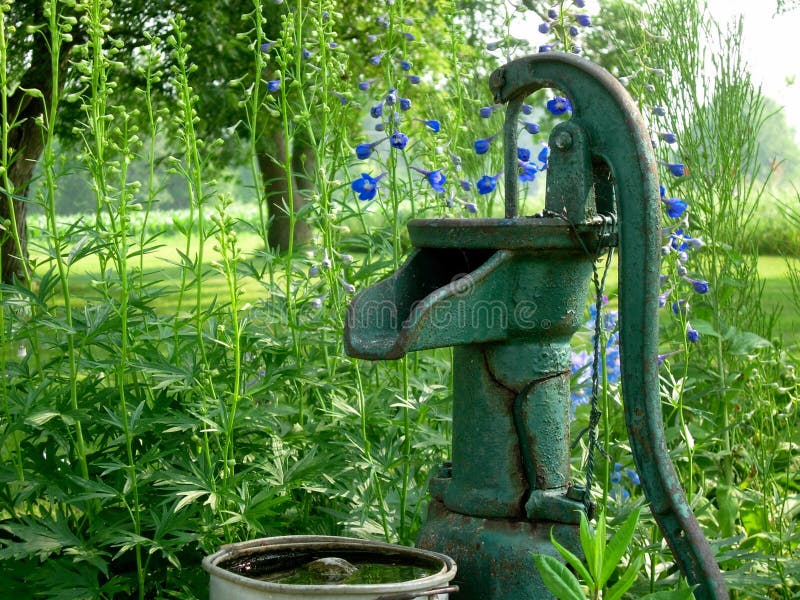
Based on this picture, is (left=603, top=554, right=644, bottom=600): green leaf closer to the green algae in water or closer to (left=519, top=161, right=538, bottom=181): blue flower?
the green algae in water

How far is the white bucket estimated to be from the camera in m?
1.49

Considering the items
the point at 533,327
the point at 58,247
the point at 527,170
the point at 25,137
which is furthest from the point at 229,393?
the point at 25,137

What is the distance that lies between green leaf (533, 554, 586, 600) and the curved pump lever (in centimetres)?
22

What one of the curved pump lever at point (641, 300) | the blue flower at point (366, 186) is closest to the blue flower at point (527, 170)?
the blue flower at point (366, 186)

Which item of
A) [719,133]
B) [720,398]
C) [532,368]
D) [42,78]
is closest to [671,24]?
[719,133]

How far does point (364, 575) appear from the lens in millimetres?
1707

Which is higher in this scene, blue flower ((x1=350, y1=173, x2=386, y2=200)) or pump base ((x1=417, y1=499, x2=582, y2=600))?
blue flower ((x1=350, y1=173, x2=386, y2=200))

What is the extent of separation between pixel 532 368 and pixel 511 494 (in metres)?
0.25

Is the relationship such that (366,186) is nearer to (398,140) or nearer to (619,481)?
(398,140)

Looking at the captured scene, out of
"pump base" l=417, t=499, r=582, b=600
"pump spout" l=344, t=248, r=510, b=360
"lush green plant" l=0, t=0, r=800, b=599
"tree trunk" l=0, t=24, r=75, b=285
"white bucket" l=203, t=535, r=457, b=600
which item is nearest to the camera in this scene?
"white bucket" l=203, t=535, r=457, b=600

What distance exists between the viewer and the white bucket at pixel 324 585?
1494 millimetres

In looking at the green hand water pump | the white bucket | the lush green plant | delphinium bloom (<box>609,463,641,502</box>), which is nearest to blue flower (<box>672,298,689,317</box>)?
the lush green plant

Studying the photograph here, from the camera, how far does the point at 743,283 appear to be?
3.51 meters

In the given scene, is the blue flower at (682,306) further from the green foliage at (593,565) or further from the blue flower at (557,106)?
the green foliage at (593,565)
